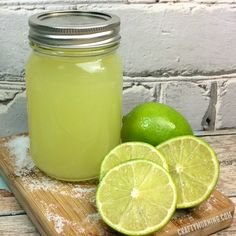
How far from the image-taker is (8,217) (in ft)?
2.34

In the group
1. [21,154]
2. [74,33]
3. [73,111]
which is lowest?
[21,154]

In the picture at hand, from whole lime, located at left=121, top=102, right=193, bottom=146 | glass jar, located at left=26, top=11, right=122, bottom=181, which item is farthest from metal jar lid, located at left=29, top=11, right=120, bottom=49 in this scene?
whole lime, located at left=121, top=102, right=193, bottom=146

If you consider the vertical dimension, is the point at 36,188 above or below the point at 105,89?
below

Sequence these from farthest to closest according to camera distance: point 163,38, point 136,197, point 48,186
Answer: point 163,38 < point 48,186 < point 136,197

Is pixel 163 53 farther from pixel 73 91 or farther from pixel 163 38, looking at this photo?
pixel 73 91

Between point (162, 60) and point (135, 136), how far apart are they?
219mm

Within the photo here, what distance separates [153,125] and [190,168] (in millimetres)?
112

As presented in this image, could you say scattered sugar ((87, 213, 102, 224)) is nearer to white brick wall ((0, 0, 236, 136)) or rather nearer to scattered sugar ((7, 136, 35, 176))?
scattered sugar ((7, 136, 35, 176))

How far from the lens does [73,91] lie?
696 mm

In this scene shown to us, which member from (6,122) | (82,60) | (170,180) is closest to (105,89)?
(82,60)

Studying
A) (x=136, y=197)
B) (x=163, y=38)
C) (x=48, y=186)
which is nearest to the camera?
(x=136, y=197)

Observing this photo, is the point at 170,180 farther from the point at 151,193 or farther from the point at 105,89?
the point at 105,89

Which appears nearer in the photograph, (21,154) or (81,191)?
(81,191)

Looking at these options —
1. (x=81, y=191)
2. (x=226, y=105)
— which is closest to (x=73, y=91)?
(x=81, y=191)
